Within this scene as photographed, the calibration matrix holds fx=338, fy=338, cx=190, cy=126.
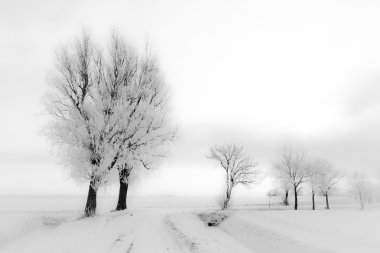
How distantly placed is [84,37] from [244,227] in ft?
60.6

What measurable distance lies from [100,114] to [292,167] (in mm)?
54622

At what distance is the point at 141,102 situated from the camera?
25.3 m

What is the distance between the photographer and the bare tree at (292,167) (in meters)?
67.3

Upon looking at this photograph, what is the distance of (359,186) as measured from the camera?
83.1 metres

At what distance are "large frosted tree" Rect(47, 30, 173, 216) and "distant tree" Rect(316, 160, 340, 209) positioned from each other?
5932 centimetres

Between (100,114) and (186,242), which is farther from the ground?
(100,114)

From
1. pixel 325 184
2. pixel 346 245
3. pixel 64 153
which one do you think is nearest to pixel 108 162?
pixel 64 153

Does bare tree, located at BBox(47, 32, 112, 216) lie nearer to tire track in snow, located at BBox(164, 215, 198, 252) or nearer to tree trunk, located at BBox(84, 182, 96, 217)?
tree trunk, located at BBox(84, 182, 96, 217)

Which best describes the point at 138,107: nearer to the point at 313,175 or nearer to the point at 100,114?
the point at 100,114

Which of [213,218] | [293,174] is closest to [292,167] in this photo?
[293,174]

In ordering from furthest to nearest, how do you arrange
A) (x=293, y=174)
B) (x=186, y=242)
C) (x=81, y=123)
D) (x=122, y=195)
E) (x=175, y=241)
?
1. (x=293, y=174)
2. (x=122, y=195)
3. (x=81, y=123)
4. (x=175, y=241)
5. (x=186, y=242)

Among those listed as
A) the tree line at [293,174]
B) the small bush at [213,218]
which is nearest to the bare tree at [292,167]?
the tree line at [293,174]

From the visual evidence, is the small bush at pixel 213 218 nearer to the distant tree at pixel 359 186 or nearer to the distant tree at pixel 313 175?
the distant tree at pixel 313 175

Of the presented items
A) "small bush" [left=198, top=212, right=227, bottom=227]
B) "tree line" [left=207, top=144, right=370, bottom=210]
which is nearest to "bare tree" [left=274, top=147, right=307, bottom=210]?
"tree line" [left=207, top=144, right=370, bottom=210]
